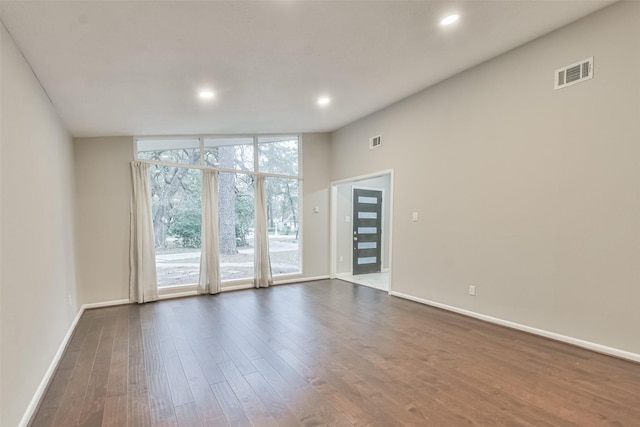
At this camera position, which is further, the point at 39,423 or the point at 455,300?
the point at 455,300

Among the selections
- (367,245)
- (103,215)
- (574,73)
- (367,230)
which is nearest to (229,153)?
(103,215)

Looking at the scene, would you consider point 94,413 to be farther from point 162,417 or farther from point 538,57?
point 538,57

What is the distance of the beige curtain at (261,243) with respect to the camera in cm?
585

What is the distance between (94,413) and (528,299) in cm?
409

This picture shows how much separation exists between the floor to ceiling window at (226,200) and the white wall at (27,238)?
5.86 ft

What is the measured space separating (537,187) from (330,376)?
9.60 ft

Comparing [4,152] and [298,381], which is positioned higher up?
[4,152]

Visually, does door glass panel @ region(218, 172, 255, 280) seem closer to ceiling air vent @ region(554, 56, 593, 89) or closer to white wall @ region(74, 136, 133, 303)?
white wall @ region(74, 136, 133, 303)

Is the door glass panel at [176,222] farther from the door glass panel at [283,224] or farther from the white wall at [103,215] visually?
the door glass panel at [283,224]

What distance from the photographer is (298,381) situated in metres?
2.43

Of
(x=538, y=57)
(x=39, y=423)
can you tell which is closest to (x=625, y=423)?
(x=538, y=57)

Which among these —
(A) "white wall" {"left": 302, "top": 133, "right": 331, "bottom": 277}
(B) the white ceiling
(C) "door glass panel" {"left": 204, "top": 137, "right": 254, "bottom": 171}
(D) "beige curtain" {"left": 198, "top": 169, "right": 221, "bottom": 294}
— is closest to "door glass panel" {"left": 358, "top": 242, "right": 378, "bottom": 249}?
(A) "white wall" {"left": 302, "top": 133, "right": 331, "bottom": 277}

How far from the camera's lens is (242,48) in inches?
109

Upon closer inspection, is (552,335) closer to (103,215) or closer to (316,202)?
(316,202)
